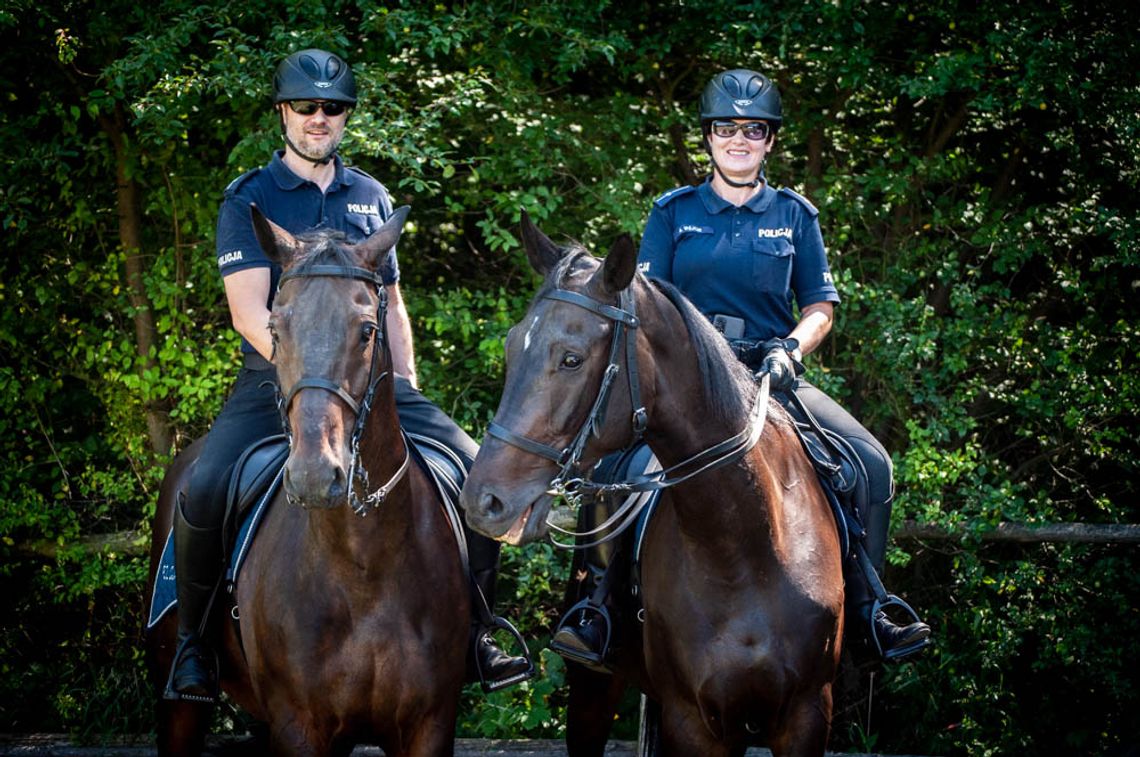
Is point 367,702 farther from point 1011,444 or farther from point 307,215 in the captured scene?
point 1011,444

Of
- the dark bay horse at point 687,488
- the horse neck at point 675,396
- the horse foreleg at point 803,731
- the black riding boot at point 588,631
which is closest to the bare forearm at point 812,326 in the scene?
the dark bay horse at point 687,488

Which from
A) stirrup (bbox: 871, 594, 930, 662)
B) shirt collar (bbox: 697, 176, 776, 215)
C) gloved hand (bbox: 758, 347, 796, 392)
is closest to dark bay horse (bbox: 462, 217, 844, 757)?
gloved hand (bbox: 758, 347, 796, 392)

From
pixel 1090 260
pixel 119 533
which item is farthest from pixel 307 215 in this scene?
pixel 1090 260

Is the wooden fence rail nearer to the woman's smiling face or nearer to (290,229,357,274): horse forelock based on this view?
the woman's smiling face

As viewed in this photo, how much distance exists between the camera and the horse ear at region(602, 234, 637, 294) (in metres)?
3.71

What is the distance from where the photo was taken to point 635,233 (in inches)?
319

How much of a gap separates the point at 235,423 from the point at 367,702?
137 centimetres

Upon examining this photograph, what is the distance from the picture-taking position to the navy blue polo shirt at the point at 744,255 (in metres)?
5.22

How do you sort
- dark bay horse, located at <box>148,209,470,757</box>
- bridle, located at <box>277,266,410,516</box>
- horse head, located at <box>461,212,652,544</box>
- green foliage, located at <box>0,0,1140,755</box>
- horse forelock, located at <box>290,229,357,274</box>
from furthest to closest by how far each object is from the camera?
green foliage, located at <box>0,0,1140,755</box>, horse forelock, located at <box>290,229,357,274</box>, dark bay horse, located at <box>148,209,470,757</box>, bridle, located at <box>277,266,410,516</box>, horse head, located at <box>461,212,652,544</box>

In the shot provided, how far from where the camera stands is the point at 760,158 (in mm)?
5379

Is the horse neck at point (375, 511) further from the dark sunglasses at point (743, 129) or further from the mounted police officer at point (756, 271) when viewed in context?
the dark sunglasses at point (743, 129)

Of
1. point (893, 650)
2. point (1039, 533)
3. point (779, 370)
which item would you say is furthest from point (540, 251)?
point (1039, 533)

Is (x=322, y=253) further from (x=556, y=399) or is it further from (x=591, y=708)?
(x=591, y=708)

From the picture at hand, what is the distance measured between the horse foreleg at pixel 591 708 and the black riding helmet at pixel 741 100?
8.85ft
